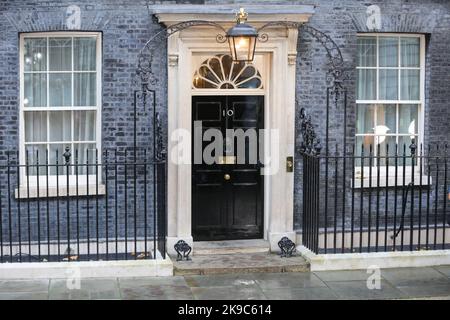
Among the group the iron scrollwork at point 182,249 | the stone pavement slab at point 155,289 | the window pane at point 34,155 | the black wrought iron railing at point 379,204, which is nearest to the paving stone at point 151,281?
the stone pavement slab at point 155,289

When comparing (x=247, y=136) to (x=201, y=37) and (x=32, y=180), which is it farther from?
(x=32, y=180)

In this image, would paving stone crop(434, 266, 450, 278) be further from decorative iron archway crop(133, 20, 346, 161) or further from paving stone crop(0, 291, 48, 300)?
paving stone crop(0, 291, 48, 300)

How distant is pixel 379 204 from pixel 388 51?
2348 millimetres

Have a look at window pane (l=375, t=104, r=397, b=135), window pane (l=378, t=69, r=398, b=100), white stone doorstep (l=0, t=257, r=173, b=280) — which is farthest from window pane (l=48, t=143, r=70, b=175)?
window pane (l=378, t=69, r=398, b=100)

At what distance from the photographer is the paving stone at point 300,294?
31.8ft

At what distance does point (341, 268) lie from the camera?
35.8 ft

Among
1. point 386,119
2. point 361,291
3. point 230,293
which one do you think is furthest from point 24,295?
point 386,119

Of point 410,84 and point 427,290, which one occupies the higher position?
point 410,84

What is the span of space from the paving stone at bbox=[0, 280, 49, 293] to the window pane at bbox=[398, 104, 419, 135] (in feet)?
19.4

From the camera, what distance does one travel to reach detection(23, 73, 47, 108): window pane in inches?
Answer: 448

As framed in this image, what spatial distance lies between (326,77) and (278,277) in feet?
10.3

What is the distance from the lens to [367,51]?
40.1ft

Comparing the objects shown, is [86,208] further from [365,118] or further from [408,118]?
[408,118]

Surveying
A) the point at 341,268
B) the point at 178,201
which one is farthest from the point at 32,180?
the point at 341,268
